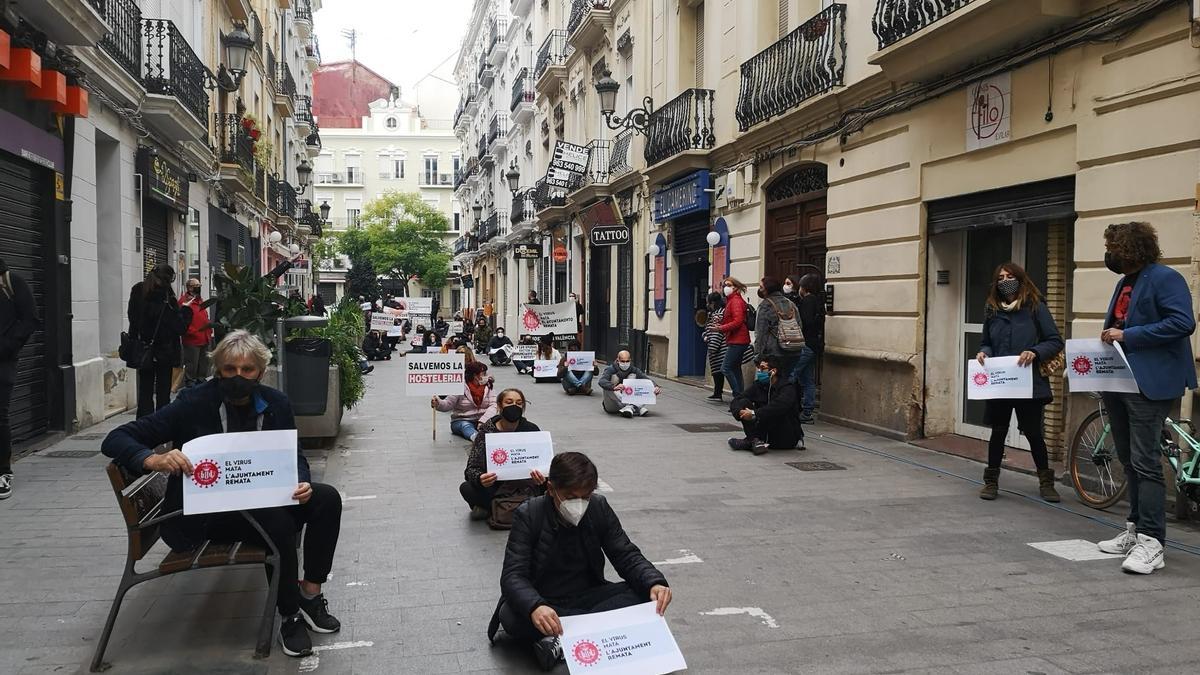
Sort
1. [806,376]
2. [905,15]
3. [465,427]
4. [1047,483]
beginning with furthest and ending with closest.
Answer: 1. [806,376]
2. [465,427]
3. [905,15]
4. [1047,483]

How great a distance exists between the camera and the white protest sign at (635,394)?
12.8 m

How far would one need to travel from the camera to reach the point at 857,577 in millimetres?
5312

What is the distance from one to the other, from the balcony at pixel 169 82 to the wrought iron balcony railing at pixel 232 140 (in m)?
5.01

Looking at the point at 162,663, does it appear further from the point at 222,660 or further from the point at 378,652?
the point at 378,652

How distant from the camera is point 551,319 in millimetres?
19625

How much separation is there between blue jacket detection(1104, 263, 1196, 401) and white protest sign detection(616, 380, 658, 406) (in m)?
7.79

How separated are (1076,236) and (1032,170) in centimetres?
92

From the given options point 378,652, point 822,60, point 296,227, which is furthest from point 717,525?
point 296,227

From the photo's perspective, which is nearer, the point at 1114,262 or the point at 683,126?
the point at 1114,262

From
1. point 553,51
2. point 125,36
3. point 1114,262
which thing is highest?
point 553,51

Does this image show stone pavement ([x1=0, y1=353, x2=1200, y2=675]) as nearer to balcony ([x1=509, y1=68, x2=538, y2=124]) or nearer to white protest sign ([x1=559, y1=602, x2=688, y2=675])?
white protest sign ([x1=559, y1=602, x2=688, y2=675])

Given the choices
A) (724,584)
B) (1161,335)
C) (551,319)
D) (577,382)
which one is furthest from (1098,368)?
(551,319)

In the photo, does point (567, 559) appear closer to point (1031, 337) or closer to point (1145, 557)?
point (1145, 557)

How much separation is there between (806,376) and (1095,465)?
4.97 m
